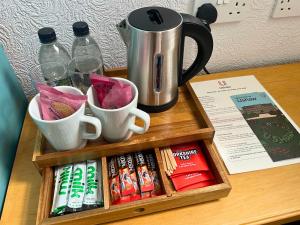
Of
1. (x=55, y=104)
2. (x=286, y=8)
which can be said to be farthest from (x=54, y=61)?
(x=286, y=8)

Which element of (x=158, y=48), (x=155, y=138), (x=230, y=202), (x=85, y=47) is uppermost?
(x=85, y=47)

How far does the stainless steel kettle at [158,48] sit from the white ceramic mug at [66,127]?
0.14m

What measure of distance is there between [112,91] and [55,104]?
101 mm

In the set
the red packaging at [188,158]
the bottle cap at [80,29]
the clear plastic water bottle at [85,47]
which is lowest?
the red packaging at [188,158]

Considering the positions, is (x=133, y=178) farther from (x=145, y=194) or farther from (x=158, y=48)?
(x=158, y=48)

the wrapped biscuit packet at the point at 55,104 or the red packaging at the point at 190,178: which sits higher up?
the wrapped biscuit packet at the point at 55,104

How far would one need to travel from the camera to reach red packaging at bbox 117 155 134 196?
48cm

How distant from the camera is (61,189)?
1.54ft

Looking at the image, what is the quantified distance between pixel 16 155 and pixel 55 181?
14 cm

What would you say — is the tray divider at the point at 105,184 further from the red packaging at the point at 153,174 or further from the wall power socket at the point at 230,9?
the wall power socket at the point at 230,9

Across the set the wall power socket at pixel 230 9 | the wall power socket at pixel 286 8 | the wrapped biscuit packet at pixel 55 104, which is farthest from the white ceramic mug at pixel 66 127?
the wall power socket at pixel 286 8

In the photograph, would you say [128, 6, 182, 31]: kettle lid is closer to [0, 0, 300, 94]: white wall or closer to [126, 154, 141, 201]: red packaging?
[0, 0, 300, 94]: white wall

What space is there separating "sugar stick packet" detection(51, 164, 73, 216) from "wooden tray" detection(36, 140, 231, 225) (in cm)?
1

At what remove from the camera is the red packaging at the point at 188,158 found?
513 millimetres
